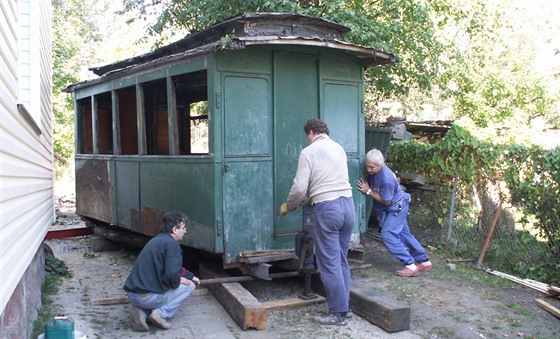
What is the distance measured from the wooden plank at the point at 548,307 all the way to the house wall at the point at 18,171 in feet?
17.5

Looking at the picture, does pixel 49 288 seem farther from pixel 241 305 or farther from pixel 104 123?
pixel 104 123

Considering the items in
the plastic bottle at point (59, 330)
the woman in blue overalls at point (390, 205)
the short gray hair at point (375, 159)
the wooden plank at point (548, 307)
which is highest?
the short gray hair at point (375, 159)

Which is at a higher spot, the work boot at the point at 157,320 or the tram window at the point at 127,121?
the tram window at the point at 127,121

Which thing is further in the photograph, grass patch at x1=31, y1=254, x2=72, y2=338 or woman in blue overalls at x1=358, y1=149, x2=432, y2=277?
woman in blue overalls at x1=358, y1=149, x2=432, y2=277

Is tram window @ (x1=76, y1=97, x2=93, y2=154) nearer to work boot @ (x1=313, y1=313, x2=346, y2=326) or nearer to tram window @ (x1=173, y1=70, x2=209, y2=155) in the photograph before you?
tram window @ (x1=173, y1=70, x2=209, y2=155)

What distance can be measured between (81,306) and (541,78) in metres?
15.1

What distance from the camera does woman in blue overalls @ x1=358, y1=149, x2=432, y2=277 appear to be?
22.9 feet

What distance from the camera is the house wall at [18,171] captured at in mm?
3465

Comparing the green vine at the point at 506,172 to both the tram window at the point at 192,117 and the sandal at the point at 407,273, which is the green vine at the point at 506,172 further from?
the tram window at the point at 192,117

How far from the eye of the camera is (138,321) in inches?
198

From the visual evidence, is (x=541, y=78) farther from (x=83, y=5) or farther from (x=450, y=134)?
(x=83, y=5)

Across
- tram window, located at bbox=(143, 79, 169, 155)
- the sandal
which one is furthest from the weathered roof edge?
the sandal

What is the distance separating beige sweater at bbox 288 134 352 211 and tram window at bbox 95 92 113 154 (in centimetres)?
527

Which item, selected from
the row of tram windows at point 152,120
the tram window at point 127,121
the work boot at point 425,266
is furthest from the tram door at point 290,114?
the tram window at point 127,121
